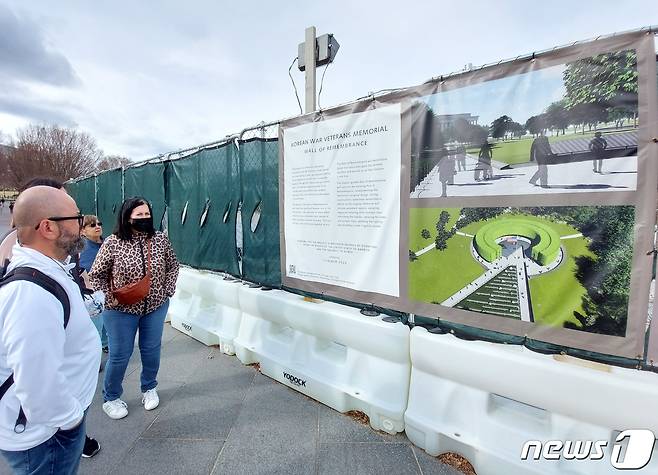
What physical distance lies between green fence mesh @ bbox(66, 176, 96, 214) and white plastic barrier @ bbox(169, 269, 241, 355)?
628cm

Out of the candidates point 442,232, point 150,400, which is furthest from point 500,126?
point 150,400

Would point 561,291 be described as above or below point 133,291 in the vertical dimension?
above

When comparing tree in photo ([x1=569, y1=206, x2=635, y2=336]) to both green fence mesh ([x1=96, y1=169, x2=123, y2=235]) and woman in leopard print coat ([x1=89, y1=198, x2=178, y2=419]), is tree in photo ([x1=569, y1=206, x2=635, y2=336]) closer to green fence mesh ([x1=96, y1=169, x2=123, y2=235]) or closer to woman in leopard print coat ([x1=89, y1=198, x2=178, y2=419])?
woman in leopard print coat ([x1=89, y1=198, x2=178, y2=419])

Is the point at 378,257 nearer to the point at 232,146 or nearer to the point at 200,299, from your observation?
the point at 232,146

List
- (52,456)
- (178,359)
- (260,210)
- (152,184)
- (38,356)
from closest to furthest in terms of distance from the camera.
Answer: (38,356) < (52,456) < (260,210) < (178,359) < (152,184)

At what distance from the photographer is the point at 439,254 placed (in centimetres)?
240

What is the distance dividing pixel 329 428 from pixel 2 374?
218cm

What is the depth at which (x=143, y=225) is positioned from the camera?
2.84 m

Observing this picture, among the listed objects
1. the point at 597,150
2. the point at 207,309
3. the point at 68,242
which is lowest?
the point at 207,309

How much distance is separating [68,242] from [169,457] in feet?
6.08

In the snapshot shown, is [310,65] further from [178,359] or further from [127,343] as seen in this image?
[178,359]

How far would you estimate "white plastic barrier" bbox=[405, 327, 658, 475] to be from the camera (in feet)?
5.96

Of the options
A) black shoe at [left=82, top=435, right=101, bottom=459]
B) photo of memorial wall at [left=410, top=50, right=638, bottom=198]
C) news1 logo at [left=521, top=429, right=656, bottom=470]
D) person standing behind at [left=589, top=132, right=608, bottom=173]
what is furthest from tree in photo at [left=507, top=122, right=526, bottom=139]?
black shoe at [left=82, top=435, right=101, bottom=459]

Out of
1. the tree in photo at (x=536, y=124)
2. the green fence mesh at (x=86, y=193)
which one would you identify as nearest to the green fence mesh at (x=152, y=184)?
the green fence mesh at (x=86, y=193)
